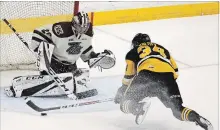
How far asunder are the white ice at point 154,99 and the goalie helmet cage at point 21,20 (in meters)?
0.10

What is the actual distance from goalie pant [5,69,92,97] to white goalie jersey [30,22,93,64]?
0.13 m

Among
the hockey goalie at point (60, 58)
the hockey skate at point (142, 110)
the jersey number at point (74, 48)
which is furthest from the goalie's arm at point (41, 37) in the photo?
the hockey skate at point (142, 110)

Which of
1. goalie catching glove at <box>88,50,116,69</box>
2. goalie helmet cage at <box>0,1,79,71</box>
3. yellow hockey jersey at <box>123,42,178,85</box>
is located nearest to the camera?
yellow hockey jersey at <box>123,42,178,85</box>

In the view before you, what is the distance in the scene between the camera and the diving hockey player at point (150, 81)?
266cm

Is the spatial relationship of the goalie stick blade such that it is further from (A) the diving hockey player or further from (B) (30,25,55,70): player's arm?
(A) the diving hockey player

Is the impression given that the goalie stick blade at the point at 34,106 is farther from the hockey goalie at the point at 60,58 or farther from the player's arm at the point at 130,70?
the player's arm at the point at 130,70

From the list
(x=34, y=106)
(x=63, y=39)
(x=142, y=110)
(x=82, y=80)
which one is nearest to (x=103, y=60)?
(x=82, y=80)

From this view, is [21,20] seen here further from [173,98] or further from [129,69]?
[173,98]

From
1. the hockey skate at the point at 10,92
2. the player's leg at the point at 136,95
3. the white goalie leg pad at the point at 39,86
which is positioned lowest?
the hockey skate at the point at 10,92

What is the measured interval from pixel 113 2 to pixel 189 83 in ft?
4.75

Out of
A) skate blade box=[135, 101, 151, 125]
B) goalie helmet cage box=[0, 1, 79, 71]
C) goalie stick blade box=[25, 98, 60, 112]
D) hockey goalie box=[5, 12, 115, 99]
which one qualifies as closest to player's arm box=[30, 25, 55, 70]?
hockey goalie box=[5, 12, 115, 99]

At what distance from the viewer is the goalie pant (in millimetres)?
3174

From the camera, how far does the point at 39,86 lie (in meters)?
3.19

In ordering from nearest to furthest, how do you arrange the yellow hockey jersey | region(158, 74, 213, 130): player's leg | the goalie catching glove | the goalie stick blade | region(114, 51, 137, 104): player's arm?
region(158, 74, 213, 130): player's leg, the yellow hockey jersey, region(114, 51, 137, 104): player's arm, the goalie stick blade, the goalie catching glove
